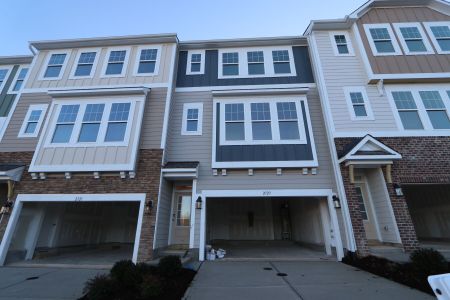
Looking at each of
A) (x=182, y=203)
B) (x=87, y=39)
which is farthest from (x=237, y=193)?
(x=87, y=39)

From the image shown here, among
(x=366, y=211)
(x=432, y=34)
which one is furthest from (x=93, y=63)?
(x=432, y=34)

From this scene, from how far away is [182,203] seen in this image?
31.9ft

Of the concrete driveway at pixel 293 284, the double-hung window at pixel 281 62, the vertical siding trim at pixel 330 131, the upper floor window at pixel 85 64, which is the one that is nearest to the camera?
the concrete driveway at pixel 293 284

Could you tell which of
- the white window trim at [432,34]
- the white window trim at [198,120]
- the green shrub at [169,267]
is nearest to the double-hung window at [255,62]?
the white window trim at [198,120]

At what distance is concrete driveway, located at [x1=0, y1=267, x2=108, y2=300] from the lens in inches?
190

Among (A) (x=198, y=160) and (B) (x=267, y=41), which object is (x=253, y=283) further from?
(B) (x=267, y=41)

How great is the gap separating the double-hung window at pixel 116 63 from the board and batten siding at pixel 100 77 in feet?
0.82

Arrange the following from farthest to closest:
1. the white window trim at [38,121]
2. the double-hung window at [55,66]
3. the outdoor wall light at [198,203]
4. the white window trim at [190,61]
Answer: the white window trim at [190,61] < the double-hung window at [55,66] < the white window trim at [38,121] < the outdoor wall light at [198,203]

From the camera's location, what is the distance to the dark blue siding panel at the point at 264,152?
28.8 ft

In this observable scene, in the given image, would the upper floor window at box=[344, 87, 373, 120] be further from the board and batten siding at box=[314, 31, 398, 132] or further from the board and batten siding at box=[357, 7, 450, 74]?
the board and batten siding at box=[357, 7, 450, 74]

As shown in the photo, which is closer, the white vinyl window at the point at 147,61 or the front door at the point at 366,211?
the front door at the point at 366,211

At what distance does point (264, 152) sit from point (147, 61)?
687 cm

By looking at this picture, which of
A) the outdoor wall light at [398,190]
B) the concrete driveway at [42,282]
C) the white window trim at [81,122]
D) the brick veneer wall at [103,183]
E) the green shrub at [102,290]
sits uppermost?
the white window trim at [81,122]

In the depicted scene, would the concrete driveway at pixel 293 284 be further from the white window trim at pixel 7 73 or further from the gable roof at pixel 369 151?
the white window trim at pixel 7 73
